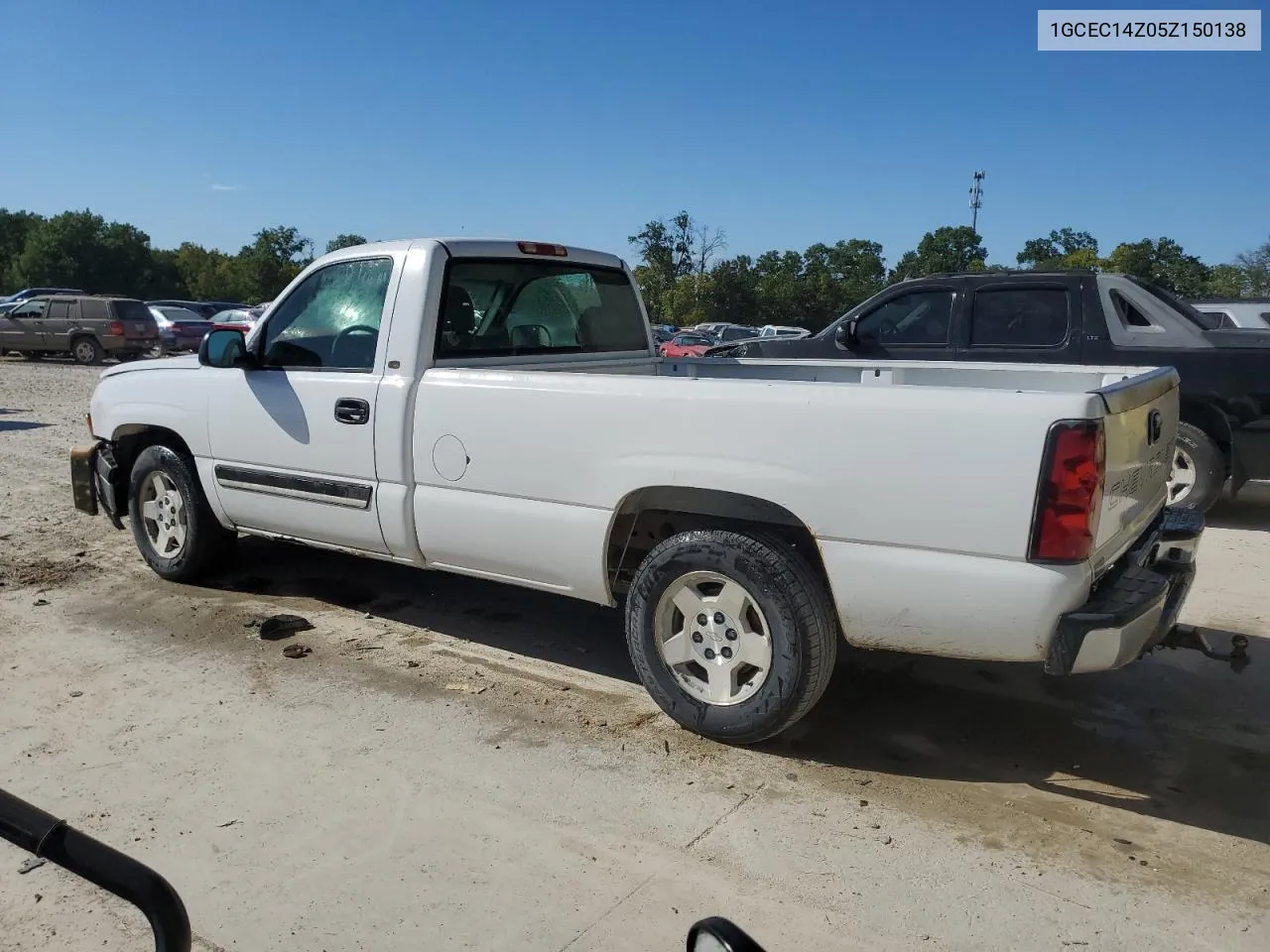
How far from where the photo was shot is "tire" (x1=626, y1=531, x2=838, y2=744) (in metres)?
3.59

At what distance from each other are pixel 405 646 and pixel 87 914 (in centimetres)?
222

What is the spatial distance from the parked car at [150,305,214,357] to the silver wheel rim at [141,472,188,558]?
2215 centimetres

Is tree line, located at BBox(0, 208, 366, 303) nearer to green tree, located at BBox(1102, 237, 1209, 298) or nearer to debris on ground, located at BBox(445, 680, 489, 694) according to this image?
green tree, located at BBox(1102, 237, 1209, 298)

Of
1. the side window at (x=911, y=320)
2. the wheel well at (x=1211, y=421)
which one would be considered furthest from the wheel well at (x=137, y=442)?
the wheel well at (x=1211, y=421)

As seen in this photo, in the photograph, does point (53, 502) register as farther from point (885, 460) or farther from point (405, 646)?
point (885, 460)

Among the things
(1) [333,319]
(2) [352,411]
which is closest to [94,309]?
(1) [333,319]

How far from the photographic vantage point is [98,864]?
57.0 inches

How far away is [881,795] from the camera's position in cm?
354

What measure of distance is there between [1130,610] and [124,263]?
70601 mm

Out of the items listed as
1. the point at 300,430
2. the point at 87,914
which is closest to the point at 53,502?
the point at 300,430

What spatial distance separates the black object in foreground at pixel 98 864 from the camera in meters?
1.43

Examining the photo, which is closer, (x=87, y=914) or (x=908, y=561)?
(x=87, y=914)

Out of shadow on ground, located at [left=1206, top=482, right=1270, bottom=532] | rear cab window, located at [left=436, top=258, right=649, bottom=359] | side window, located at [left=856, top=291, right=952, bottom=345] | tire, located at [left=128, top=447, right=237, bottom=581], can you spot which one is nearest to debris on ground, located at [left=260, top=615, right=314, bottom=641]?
tire, located at [left=128, top=447, right=237, bottom=581]

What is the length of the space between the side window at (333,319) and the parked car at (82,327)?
21305mm
